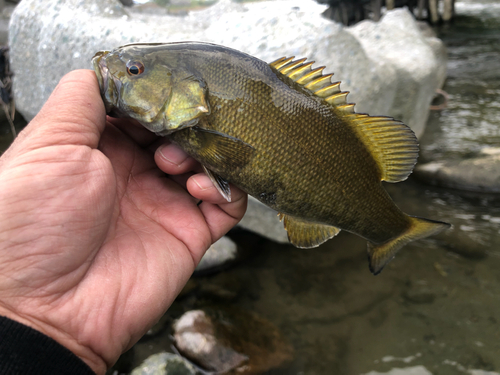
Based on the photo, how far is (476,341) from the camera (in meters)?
3.24

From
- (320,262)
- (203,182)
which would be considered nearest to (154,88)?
(203,182)

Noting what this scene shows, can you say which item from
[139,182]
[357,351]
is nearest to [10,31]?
[139,182]

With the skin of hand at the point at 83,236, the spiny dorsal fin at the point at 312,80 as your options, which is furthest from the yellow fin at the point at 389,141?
the skin of hand at the point at 83,236

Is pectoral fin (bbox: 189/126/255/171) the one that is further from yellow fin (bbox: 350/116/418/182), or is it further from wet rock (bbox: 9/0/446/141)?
wet rock (bbox: 9/0/446/141)

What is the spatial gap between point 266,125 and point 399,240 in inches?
43.7

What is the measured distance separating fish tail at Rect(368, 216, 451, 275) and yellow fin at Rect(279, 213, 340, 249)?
32 cm

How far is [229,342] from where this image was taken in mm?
3113

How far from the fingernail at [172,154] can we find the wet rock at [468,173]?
453 centimetres

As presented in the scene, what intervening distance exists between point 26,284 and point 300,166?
1.29 m

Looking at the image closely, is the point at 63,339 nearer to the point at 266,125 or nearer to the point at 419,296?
the point at 266,125

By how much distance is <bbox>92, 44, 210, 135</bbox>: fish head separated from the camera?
5.29 ft

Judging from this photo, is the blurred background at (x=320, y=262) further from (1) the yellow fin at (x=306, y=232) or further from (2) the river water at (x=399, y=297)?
(1) the yellow fin at (x=306, y=232)

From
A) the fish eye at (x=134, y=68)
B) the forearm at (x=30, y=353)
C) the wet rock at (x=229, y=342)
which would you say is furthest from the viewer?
the wet rock at (x=229, y=342)

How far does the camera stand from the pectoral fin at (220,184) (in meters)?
1.78
